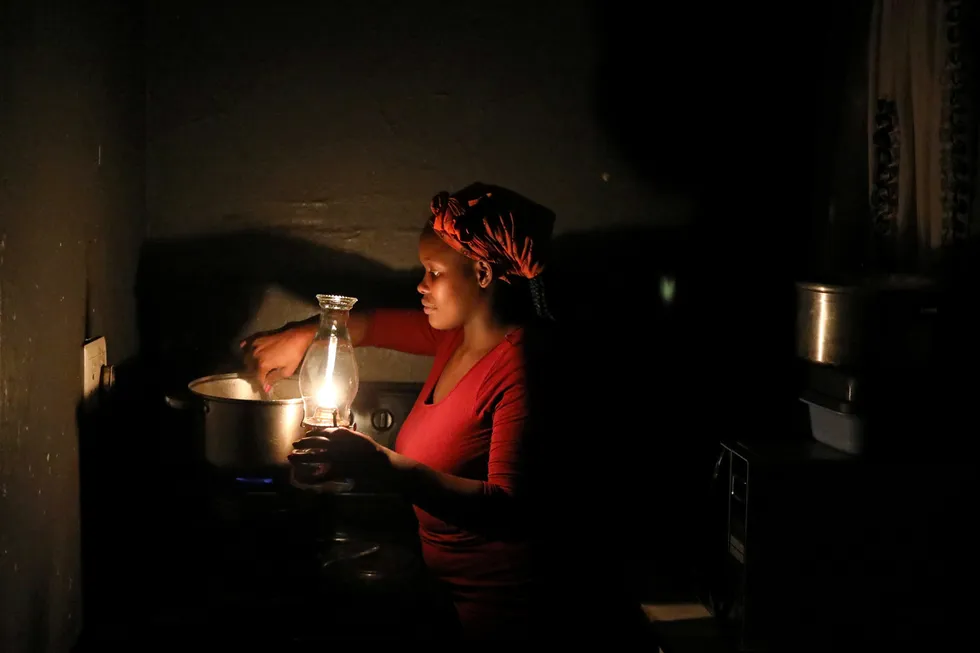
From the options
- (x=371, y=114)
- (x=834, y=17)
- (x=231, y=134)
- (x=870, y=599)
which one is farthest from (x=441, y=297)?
(x=834, y=17)

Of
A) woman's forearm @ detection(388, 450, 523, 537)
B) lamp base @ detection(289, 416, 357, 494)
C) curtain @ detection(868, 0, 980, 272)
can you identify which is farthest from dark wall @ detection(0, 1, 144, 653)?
curtain @ detection(868, 0, 980, 272)

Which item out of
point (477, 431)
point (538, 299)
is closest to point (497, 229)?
point (538, 299)

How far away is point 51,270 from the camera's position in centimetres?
195

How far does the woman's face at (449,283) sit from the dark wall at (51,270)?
88 cm

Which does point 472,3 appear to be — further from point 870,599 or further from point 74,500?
point 870,599

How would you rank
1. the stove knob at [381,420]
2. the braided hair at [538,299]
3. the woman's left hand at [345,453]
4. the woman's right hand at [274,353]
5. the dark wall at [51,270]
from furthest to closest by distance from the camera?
the stove knob at [381,420] < the woman's right hand at [274,353] < the braided hair at [538,299] < the woman's left hand at [345,453] < the dark wall at [51,270]

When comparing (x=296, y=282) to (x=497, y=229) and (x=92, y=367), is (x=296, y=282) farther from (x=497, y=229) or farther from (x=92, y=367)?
(x=497, y=229)

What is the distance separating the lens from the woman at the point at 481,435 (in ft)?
6.53

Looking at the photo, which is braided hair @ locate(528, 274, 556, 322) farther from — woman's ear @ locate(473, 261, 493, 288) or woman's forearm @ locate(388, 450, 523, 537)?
woman's forearm @ locate(388, 450, 523, 537)

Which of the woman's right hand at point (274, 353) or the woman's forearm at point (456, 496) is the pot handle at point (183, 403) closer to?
the woman's right hand at point (274, 353)

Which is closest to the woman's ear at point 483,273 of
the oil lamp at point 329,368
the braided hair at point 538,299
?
the braided hair at point 538,299

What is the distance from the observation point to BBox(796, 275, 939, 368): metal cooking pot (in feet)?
6.43

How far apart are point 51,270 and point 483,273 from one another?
40.3 inches

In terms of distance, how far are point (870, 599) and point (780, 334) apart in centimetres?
110
